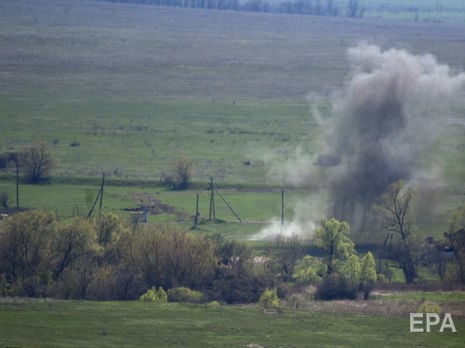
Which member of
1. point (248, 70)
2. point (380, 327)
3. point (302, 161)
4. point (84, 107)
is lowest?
point (380, 327)

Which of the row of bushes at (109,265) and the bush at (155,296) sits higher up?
the row of bushes at (109,265)

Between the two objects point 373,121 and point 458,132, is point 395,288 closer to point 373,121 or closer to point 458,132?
point 373,121

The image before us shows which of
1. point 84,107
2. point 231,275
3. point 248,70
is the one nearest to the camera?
point 231,275

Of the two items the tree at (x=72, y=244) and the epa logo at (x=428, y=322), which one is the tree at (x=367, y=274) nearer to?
the epa logo at (x=428, y=322)

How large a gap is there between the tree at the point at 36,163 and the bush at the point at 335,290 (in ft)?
110

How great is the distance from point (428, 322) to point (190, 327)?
30.2 feet

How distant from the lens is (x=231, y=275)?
53125mm

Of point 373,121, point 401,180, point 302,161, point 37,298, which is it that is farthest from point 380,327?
point 302,161

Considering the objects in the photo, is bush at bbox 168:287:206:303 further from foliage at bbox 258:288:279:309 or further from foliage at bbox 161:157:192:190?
foliage at bbox 161:157:192:190

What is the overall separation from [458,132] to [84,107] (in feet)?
127

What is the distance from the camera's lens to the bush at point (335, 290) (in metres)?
53.6

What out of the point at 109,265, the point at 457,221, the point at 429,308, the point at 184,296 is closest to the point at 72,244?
the point at 109,265

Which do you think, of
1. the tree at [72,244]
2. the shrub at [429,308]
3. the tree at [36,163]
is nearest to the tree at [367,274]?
the shrub at [429,308]

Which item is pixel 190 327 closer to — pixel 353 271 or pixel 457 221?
pixel 353 271
